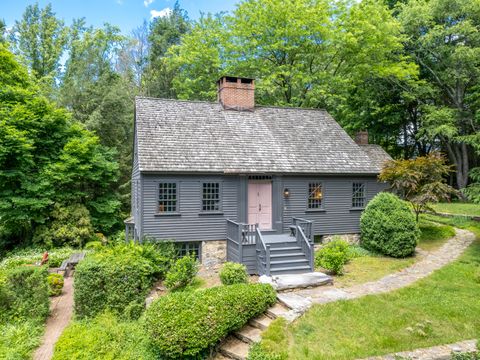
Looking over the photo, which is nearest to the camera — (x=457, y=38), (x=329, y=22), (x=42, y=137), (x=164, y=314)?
(x=164, y=314)

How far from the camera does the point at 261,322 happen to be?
7902 millimetres

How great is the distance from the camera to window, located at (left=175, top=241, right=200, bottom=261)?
42.3 ft

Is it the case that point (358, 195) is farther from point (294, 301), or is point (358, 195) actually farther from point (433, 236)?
point (294, 301)

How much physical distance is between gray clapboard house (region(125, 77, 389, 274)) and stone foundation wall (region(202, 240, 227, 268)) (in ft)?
0.13

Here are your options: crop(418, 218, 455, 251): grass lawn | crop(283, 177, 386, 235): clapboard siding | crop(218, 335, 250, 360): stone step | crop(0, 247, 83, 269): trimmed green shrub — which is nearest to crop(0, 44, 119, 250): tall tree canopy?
crop(0, 247, 83, 269): trimmed green shrub

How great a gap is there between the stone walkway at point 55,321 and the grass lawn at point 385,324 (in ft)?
18.5

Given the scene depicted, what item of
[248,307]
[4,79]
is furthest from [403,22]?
[4,79]

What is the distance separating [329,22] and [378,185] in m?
11.4

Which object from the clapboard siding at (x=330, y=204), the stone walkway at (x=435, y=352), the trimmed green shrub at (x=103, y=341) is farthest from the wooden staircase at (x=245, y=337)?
the clapboard siding at (x=330, y=204)

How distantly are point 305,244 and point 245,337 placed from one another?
4.89m

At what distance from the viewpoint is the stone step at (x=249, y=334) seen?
7.33m

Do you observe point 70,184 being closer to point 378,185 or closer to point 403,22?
point 378,185

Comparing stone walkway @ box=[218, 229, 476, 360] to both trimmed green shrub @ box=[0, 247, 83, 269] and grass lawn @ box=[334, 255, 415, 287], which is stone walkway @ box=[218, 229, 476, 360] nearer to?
grass lawn @ box=[334, 255, 415, 287]

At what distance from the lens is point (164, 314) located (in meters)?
7.00
